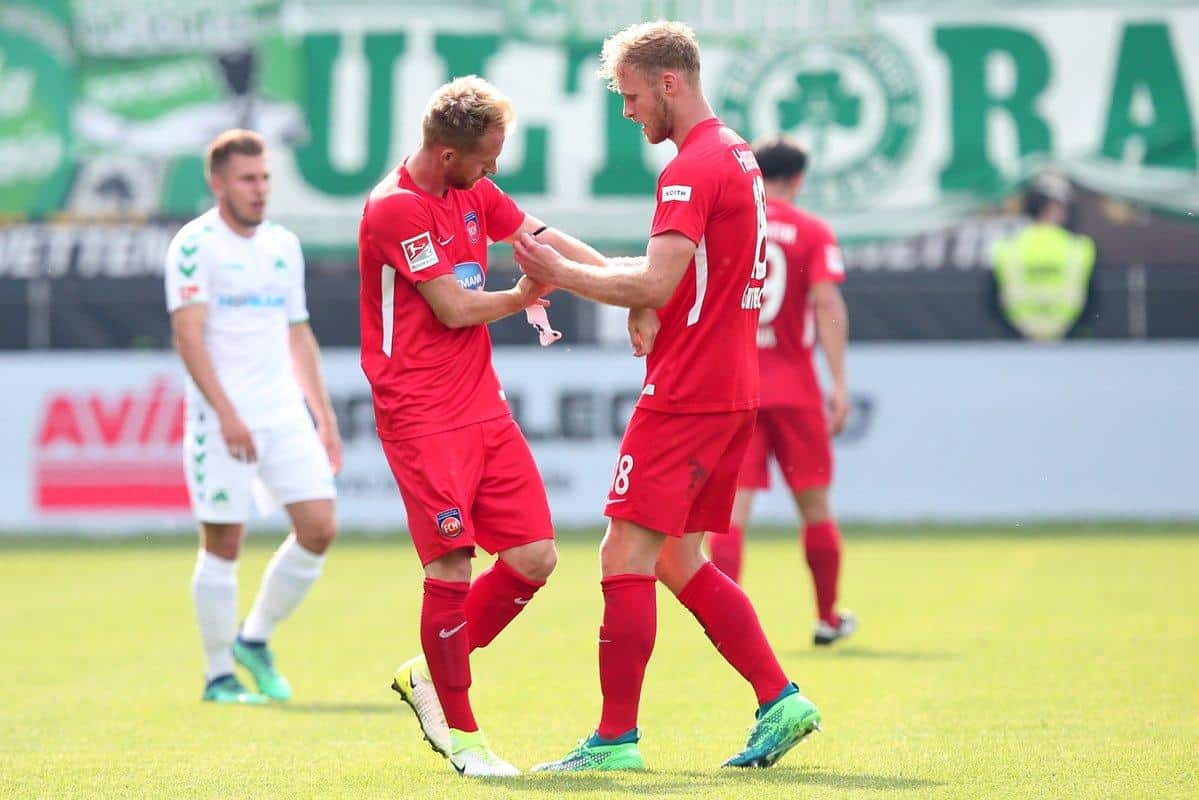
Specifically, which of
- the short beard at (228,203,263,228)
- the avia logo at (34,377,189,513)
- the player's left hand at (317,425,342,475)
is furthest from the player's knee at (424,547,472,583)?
the avia logo at (34,377,189,513)

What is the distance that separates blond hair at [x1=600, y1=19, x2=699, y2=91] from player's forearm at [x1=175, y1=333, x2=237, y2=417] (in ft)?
8.51

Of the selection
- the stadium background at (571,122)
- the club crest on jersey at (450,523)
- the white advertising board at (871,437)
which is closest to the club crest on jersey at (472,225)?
the club crest on jersey at (450,523)

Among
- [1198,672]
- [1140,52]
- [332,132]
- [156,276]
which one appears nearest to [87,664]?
[1198,672]

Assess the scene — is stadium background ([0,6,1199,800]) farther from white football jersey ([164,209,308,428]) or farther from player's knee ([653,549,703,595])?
player's knee ([653,549,703,595])

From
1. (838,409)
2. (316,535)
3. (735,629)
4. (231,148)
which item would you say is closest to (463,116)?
(735,629)

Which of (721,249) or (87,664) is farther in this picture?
(87,664)

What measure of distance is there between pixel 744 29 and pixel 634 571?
12.5 metres

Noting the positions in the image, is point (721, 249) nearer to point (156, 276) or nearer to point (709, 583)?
point (709, 583)

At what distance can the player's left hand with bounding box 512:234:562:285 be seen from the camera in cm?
557

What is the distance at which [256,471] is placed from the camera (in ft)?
26.0

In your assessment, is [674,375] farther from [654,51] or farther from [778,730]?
[778,730]

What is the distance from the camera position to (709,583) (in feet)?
19.5

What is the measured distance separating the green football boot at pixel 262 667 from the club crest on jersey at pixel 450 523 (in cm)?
232

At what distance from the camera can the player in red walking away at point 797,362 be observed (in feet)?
30.2
